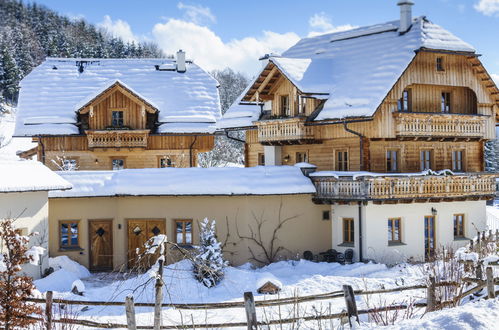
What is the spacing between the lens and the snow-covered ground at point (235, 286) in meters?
17.3

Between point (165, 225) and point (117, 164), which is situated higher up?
point (117, 164)

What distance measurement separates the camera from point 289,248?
26234 mm

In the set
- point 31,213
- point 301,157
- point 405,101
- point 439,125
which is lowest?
point 31,213

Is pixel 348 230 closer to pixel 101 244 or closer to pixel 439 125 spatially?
pixel 439 125

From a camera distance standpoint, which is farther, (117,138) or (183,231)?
(117,138)

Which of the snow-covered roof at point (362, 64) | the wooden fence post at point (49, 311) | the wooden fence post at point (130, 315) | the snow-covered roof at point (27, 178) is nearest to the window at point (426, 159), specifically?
the snow-covered roof at point (362, 64)

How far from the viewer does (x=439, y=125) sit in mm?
28453

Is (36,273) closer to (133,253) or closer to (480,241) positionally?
(133,253)

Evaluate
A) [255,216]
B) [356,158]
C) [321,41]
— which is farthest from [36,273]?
[321,41]

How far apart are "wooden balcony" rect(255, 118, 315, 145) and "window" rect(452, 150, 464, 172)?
6.53m

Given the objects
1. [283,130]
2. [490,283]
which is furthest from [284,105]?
[490,283]

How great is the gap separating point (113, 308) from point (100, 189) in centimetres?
758

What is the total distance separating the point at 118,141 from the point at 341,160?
1303 centimetres

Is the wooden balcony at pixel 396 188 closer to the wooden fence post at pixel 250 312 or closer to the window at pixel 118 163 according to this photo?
the wooden fence post at pixel 250 312
